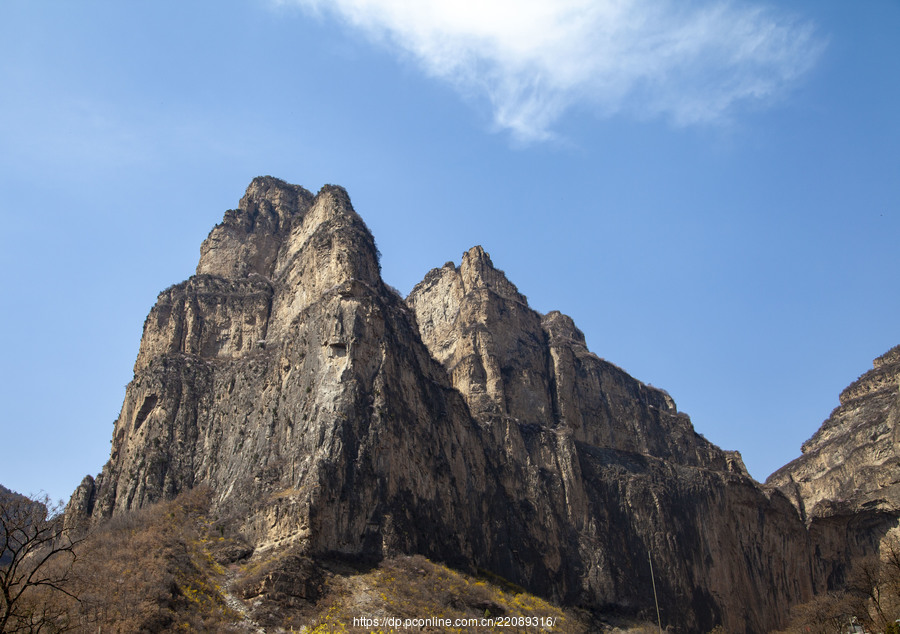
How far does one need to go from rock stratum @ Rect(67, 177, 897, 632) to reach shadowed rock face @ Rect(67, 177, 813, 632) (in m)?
0.18

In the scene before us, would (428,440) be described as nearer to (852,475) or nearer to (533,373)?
(533,373)

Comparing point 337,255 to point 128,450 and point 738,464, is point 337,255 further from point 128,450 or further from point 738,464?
point 738,464

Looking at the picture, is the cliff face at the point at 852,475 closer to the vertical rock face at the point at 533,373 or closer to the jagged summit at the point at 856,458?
the jagged summit at the point at 856,458

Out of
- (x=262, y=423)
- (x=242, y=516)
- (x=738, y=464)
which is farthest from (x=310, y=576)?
(x=738, y=464)

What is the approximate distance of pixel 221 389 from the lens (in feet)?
202

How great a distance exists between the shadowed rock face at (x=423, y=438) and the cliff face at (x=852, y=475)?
398 centimetres

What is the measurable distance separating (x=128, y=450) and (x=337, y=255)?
2105 cm

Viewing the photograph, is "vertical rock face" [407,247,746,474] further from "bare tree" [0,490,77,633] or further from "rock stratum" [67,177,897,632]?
"bare tree" [0,490,77,633]

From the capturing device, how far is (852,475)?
89438mm

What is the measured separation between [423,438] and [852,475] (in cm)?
5845

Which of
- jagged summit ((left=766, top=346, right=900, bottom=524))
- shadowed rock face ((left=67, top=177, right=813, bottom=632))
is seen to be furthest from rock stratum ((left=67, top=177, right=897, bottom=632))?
jagged summit ((left=766, top=346, right=900, bottom=524))

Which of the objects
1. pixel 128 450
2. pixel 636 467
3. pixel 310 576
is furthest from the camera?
pixel 636 467

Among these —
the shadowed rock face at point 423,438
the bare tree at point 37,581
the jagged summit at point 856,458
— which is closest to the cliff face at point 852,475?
the jagged summit at point 856,458

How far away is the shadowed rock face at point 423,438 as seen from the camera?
50.0 metres
